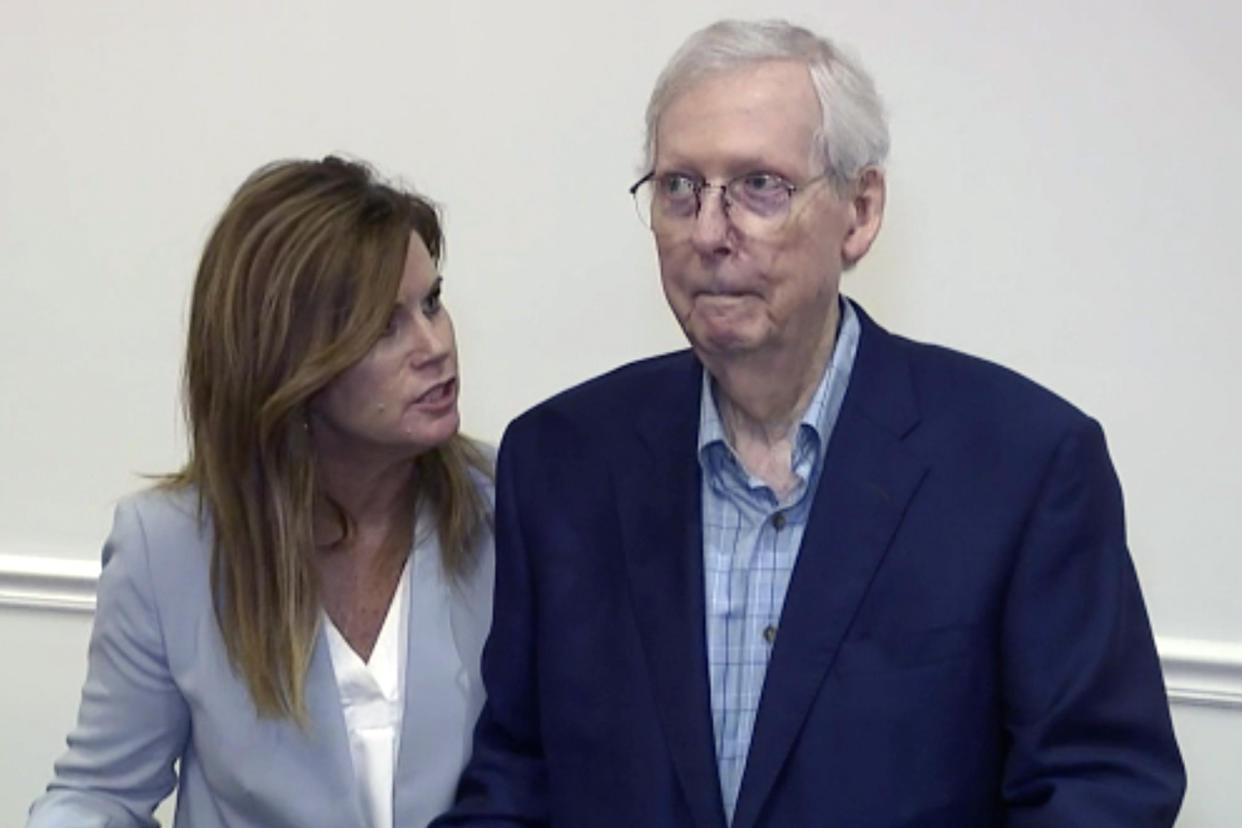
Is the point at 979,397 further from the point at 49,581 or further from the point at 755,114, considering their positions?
the point at 49,581

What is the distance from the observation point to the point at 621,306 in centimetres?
236

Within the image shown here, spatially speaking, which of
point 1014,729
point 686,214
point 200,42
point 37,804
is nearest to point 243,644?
point 37,804

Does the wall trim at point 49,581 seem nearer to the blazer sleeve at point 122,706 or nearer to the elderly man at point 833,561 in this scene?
the blazer sleeve at point 122,706

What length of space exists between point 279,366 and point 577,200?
63 cm

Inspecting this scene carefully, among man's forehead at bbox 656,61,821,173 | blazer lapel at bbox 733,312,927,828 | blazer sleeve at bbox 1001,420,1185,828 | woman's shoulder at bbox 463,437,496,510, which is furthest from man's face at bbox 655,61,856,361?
woman's shoulder at bbox 463,437,496,510

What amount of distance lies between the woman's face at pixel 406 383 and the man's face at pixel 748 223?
0.40m

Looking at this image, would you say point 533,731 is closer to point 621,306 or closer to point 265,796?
point 265,796

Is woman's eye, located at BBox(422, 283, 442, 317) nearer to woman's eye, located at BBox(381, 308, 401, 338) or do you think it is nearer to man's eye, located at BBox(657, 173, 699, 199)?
woman's eye, located at BBox(381, 308, 401, 338)

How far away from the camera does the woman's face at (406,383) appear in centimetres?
183

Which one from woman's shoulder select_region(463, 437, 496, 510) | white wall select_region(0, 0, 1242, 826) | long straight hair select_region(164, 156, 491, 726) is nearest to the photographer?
long straight hair select_region(164, 156, 491, 726)

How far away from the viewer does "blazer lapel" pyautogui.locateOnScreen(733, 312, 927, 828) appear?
1.49 meters

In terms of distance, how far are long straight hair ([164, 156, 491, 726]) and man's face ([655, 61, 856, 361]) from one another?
0.43 m

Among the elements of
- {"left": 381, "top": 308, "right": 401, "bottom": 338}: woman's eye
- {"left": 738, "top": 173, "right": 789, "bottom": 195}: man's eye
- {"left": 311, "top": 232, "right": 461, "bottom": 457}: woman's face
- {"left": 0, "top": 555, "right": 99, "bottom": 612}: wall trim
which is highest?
{"left": 738, "top": 173, "right": 789, "bottom": 195}: man's eye

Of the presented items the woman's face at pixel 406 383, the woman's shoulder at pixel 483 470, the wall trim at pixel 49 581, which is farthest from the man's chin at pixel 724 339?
the wall trim at pixel 49 581
